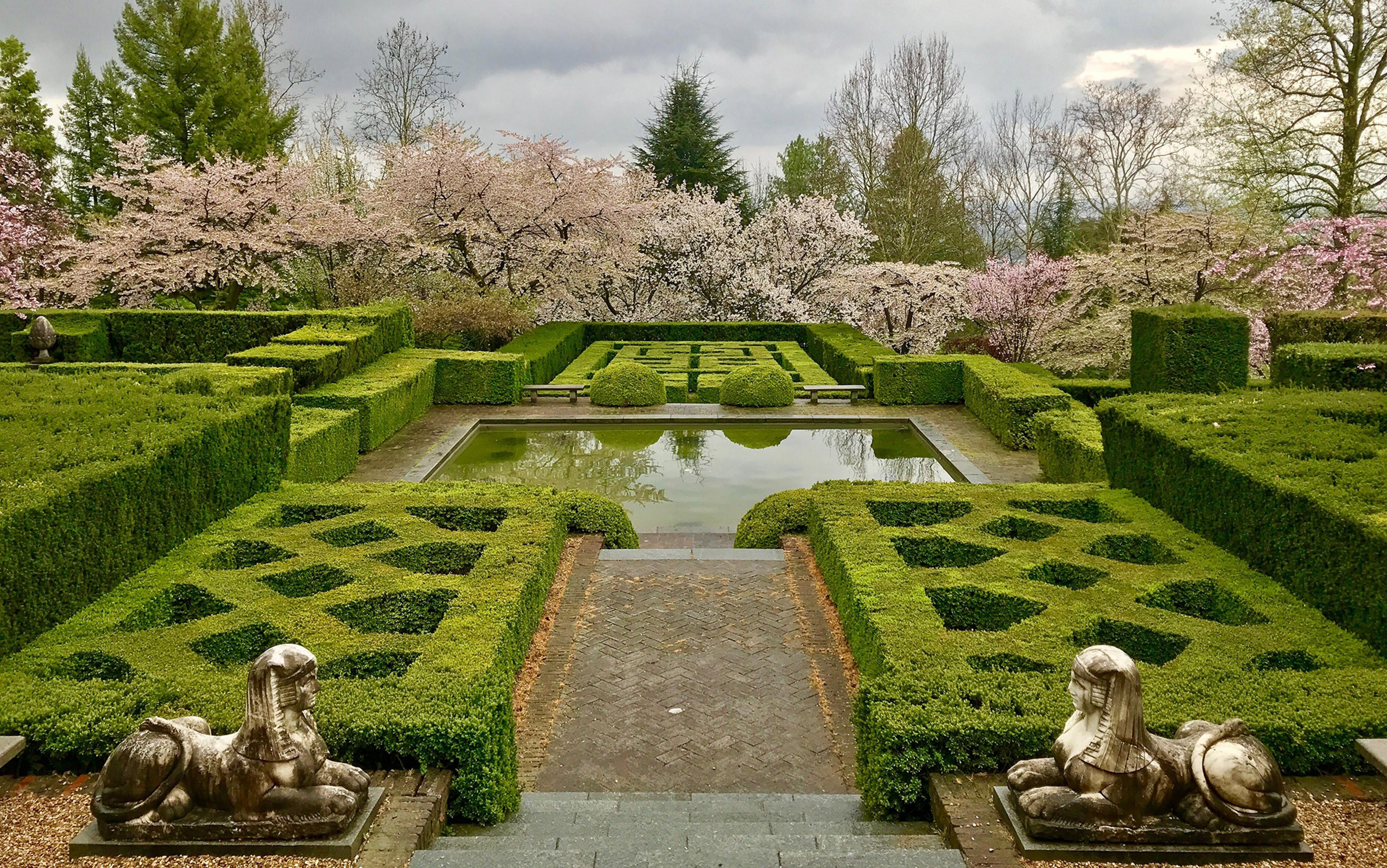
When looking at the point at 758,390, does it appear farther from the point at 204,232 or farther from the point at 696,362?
the point at 204,232

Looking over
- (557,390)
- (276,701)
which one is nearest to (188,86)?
(557,390)

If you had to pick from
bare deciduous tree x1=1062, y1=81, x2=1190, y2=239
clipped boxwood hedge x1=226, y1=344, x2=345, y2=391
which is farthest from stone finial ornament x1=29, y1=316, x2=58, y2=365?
bare deciduous tree x1=1062, y1=81, x2=1190, y2=239

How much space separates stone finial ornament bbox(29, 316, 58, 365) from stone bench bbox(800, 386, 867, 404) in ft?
45.3

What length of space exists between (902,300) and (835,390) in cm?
1118

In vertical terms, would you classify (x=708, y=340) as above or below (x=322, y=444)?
above

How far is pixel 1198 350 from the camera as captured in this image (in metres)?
12.3

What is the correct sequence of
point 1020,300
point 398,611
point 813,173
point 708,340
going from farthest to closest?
point 813,173
point 708,340
point 1020,300
point 398,611

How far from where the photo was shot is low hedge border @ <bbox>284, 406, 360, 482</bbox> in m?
11.1

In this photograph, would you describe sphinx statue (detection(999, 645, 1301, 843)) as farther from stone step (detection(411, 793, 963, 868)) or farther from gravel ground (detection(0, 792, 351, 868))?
gravel ground (detection(0, 792, 351, 868))

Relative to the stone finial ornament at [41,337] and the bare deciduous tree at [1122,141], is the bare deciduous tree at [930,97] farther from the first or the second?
the stone finial ornament at [41,337]

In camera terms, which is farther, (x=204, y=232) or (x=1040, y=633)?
(x=204, y=232)

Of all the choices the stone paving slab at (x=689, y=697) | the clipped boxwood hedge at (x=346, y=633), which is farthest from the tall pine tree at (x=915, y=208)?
the clipped boxwood hedge at (x=346, y=633)

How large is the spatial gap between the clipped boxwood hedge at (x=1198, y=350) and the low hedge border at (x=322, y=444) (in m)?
11.1

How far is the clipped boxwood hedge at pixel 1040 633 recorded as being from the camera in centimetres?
473
